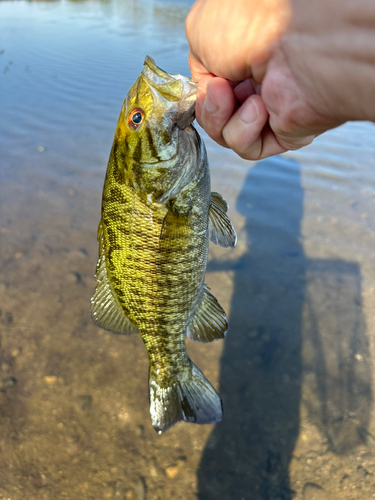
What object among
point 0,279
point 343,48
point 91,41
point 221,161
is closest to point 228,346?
point 0,279

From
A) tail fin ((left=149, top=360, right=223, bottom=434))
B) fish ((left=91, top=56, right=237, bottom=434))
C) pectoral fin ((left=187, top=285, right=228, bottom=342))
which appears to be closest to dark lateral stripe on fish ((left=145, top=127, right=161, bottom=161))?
fish ((left=91, top=56, right=237, bottom=434))

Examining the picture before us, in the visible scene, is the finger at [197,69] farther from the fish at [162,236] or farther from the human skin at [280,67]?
the fish at [162,236]

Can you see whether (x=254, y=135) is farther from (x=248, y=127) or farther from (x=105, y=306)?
(x=105, y=306)

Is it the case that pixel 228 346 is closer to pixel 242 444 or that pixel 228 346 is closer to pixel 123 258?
pixel 242 444

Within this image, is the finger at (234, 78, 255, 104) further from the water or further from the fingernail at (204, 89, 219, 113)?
the water

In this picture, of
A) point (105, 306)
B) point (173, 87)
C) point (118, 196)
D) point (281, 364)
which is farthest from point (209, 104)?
point (281, 364)

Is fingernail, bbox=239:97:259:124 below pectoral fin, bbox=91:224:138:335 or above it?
above
